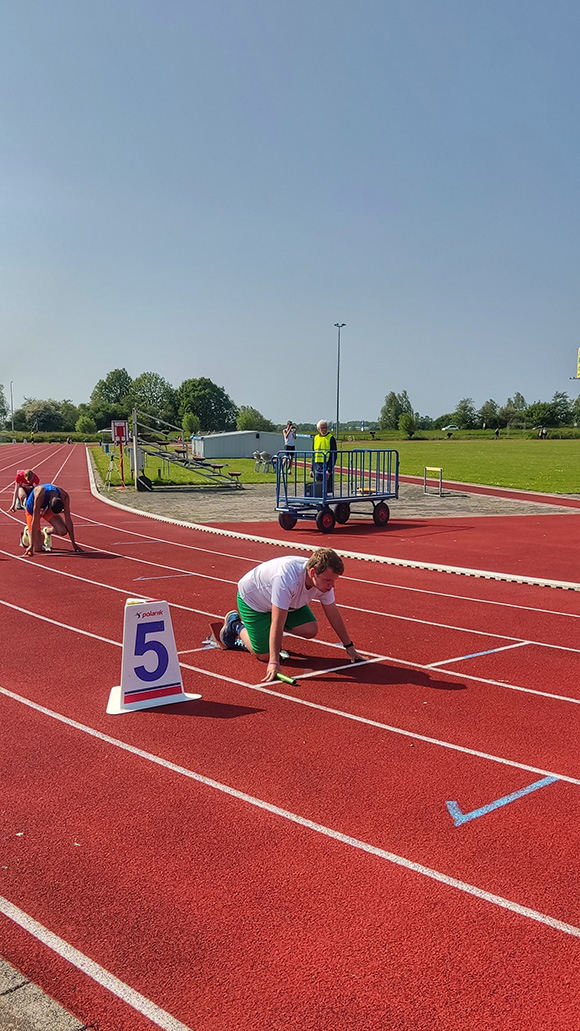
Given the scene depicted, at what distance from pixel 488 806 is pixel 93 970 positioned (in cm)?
240

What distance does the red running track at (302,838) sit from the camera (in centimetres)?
302

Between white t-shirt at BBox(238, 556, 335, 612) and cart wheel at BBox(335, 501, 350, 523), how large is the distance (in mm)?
10609

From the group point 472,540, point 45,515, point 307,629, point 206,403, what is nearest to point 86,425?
point 206,403

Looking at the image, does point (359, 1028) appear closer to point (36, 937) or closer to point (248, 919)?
point (248, 919)

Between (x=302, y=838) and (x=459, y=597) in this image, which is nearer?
(x=302, y=838)

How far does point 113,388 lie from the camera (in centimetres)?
17750

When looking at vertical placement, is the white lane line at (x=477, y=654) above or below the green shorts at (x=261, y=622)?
below

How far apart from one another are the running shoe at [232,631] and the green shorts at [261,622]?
11.2 inches

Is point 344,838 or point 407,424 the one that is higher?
point 407,424

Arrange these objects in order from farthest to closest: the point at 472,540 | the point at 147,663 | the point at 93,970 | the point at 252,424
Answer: the point at 252,424
the point at 472,540
the point at 147,663
the point at 93,970

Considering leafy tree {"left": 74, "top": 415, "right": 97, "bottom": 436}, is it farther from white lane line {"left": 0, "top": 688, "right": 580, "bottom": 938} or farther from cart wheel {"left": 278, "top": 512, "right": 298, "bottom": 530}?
white lane line {"left": 0, "top": 688, "right": 580, "bottom": 938}

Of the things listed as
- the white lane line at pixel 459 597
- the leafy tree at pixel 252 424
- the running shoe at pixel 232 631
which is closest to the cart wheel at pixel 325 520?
the white lane line at pixel 459 597

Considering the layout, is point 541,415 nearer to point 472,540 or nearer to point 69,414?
point 69,414

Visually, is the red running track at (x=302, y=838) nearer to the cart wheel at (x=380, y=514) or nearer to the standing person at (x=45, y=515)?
the standing person at (x=45, y=515)
